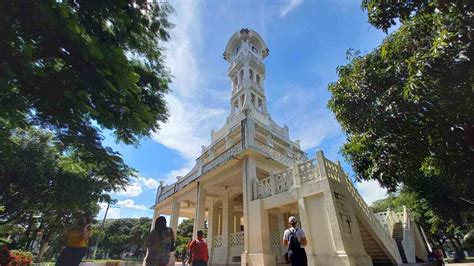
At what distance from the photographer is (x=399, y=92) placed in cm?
523

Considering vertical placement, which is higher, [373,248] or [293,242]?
[373,248]

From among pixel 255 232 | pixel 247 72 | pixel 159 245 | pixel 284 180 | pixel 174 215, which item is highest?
pixel 247 72

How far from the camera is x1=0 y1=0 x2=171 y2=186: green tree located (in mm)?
3898

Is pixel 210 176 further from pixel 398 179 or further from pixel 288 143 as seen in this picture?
pixel 398 179

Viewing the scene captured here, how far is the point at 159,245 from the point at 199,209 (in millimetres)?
9150

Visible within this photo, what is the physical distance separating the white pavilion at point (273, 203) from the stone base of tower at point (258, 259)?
3 cm

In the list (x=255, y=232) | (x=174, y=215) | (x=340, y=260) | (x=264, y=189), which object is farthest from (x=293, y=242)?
(x=174, y=215)

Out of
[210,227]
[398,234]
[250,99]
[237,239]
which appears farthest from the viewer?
[250,99]

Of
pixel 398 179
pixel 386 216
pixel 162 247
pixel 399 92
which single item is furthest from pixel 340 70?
pixel 386 216

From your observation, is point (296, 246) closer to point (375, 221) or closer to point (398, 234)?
point (375, 221)

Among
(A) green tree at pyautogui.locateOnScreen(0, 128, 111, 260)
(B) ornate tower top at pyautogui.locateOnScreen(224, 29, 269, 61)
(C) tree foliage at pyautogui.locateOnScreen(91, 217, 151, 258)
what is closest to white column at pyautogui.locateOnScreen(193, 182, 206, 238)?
(A) green tree at pyautogui.locateOnScreen(0, 128, 111, 260)

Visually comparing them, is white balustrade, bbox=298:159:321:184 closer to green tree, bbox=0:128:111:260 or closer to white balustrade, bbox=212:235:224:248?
white balustrade, bbox=212:235:224:248

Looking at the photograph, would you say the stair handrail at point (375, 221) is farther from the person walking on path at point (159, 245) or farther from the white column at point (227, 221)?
the person walking on path at point (159, 245)

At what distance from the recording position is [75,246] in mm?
4793
